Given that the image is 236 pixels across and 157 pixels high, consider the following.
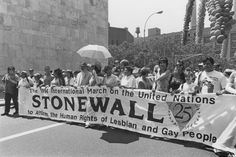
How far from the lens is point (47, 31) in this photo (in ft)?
77.8

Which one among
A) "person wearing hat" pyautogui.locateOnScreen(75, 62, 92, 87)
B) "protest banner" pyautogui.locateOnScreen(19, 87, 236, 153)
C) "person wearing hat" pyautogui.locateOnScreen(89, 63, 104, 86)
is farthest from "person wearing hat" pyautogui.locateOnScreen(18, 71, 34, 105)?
"person wearing hat" pyautogui.locateOnScreen(89, 63, 104, 86)

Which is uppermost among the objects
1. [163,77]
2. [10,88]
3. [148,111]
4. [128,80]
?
[163,77]

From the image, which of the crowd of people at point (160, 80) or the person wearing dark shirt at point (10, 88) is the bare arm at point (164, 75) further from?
the person wearing dark shirt at point (10, 88)

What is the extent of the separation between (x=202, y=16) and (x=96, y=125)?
24.5m

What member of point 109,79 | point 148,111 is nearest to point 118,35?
point 109,79

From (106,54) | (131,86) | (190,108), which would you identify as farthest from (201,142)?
(106,54)

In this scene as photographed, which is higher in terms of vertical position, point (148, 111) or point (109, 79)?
point (109, 79)

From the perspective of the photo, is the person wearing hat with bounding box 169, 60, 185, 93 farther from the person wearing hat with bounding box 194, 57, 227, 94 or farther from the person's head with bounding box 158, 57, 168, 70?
the person wearing hat with bounding box 194, 57, 227, 94

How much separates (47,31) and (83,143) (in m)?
19.1

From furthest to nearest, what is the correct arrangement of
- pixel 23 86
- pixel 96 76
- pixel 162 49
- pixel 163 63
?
1. pixel 162 49
2. pixel 23 86
3. pixel 96 76
4. pixel 163 63

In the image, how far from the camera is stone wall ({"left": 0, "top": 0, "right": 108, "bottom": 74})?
20391 mm

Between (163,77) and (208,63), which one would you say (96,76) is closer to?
(163,77)

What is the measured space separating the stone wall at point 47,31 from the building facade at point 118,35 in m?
54.2

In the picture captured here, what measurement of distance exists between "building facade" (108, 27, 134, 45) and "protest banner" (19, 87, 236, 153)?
7579 centimetres
